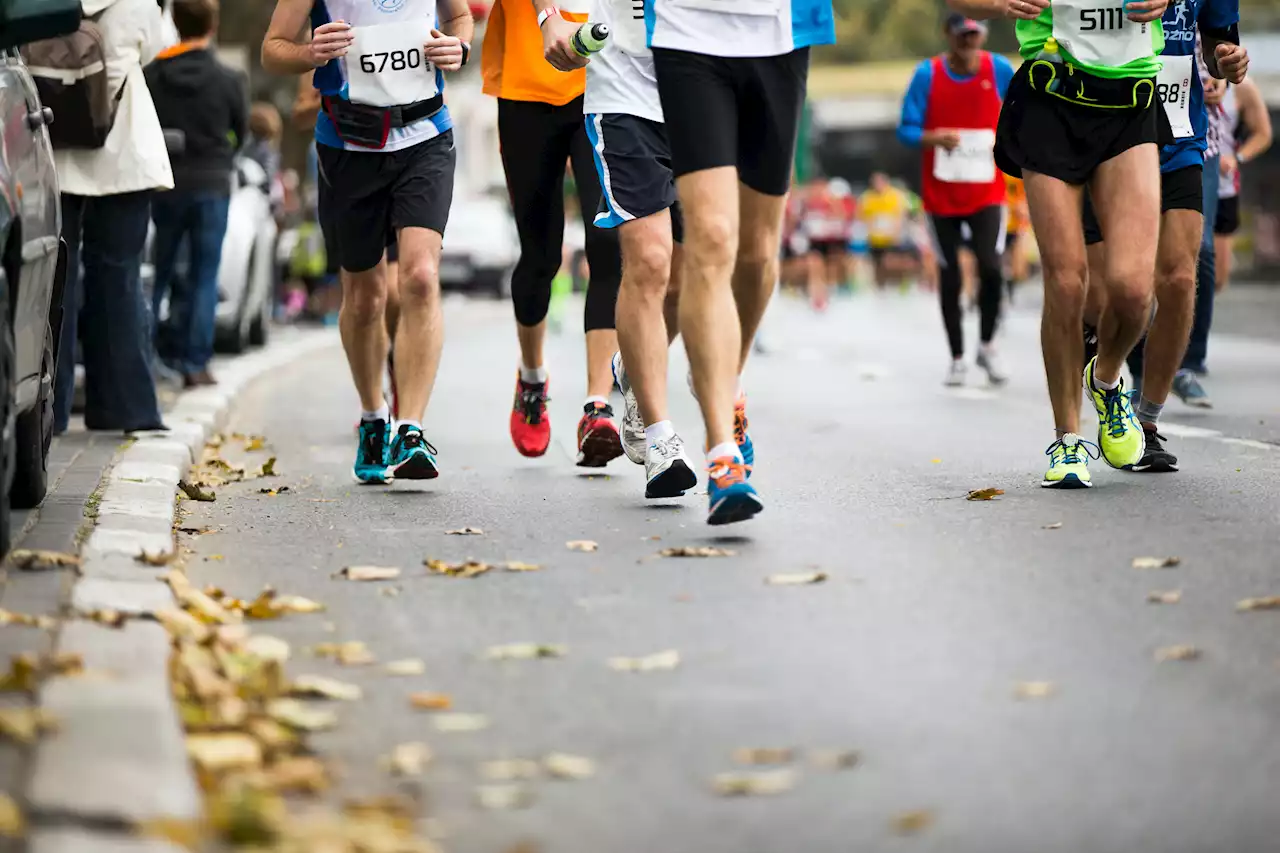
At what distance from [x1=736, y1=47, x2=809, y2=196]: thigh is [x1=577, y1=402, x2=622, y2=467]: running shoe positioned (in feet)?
5.33

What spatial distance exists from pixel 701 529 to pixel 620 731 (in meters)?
2.61

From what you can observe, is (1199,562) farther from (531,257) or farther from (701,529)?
(531,257)

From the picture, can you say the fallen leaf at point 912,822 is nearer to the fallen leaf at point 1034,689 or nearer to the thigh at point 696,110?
the fallen leaf at point 1034,689

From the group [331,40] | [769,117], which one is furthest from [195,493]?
[769,117]

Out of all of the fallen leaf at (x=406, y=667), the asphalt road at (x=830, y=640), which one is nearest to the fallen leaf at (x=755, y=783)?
the asphalt road at (x=830, y=640)

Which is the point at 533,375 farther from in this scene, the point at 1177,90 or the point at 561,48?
the point at 1177,90

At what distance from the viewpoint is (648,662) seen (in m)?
4.55

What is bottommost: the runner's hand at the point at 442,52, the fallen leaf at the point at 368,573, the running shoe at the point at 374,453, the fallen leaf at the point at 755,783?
the running shoe at the point at 374,453

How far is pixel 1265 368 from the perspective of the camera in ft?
49.5

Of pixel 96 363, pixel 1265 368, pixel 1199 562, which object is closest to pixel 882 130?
pixel 1265 368

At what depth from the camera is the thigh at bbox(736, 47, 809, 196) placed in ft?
21.1

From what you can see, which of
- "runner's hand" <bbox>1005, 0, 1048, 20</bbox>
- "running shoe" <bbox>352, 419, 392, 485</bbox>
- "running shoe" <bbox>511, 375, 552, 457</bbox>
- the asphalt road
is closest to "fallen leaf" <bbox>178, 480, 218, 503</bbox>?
the asphalt road

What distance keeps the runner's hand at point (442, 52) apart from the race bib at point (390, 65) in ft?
0.08

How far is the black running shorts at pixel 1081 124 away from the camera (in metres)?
7.30
